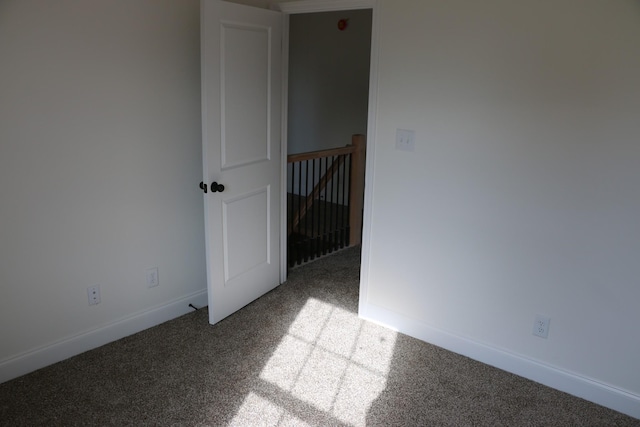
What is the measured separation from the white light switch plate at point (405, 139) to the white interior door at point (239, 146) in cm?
90

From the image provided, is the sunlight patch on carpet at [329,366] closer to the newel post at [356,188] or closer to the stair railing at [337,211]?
the stair railing at [337,211]

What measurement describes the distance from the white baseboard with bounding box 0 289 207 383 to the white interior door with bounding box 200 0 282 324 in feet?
0.91

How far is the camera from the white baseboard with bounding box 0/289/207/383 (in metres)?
2.46

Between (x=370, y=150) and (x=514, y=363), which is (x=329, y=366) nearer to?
(x=514, y=363)

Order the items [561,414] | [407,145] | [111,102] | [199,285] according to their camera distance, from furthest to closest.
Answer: [199,285] → [407,145] → [111,102] → [561,414]

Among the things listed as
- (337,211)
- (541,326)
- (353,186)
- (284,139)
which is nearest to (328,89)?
(353,186)

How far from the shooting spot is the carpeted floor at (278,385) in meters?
2.24

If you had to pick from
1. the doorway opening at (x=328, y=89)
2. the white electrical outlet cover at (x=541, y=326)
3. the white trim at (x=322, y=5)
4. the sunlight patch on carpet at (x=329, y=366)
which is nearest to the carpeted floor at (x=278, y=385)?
the sunlight patch on carpet at (x=329, y=366)

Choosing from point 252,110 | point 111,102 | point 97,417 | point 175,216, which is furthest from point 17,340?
point 252,110

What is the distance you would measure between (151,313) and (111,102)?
1.27m

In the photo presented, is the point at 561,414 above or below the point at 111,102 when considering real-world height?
below

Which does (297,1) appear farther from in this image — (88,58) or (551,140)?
(551,140)

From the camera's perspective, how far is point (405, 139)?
279 cm

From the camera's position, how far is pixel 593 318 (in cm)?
235
